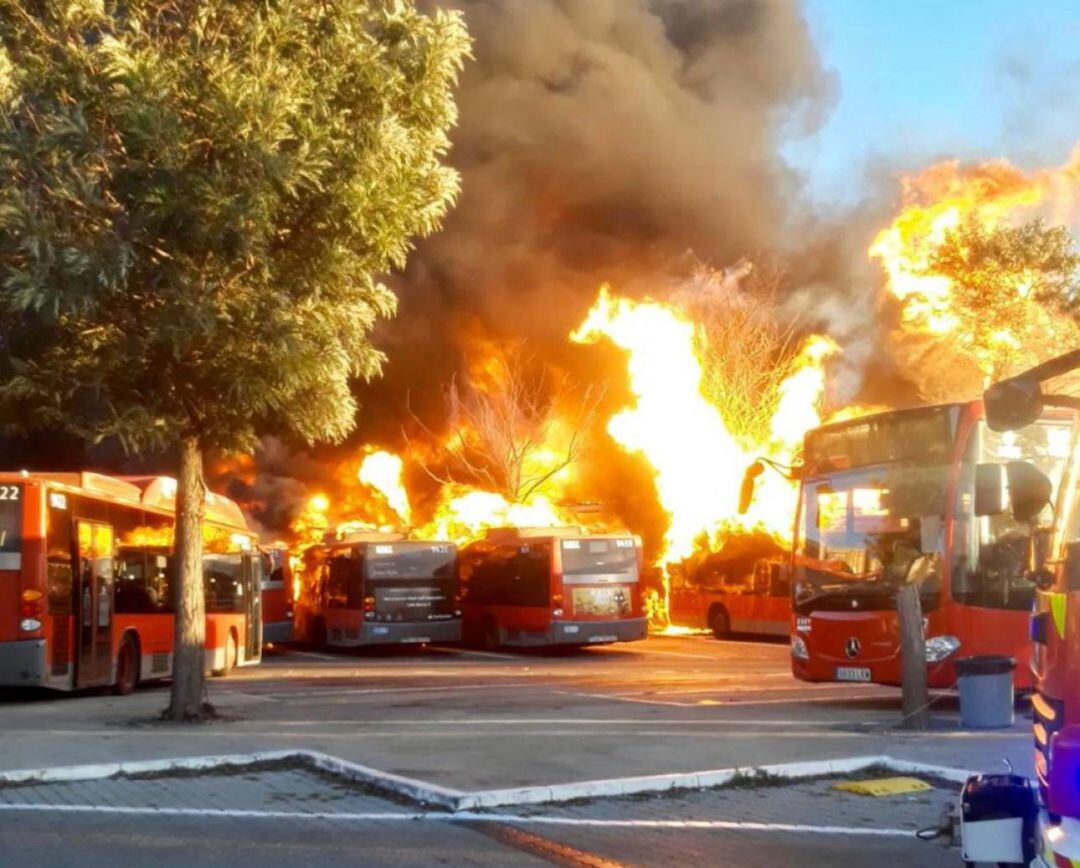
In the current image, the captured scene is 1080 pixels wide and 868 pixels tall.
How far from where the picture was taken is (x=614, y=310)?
44.2 meters

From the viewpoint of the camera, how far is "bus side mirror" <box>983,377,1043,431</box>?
5.67 m

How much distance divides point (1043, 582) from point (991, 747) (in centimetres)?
689

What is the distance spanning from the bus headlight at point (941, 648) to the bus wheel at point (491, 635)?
666 inches

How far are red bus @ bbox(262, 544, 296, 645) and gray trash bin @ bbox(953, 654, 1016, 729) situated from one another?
20237 millimetres

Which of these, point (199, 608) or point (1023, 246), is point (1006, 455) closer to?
point (199, 608)

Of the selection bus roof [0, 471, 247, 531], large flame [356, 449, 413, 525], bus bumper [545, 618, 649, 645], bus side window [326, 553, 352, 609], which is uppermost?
large flame [356, 449, 413, 525]

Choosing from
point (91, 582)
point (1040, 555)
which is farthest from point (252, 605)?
point (1040, 555)

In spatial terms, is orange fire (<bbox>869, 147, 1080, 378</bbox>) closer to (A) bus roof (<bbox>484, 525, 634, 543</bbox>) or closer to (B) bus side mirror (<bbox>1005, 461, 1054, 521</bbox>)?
(A) bus roof (<bbox>484, 525, 634, 543</bbox>)

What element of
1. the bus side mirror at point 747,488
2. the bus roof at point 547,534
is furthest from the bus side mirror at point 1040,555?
Result: the bus roof at point 547,534

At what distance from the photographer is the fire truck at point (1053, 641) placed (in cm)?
411

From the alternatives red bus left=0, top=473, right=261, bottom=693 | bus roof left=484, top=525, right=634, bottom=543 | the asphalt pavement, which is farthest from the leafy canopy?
bus roof left=484, top=525, right=634, bottom=543

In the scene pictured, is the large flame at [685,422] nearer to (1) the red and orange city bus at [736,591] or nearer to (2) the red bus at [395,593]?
(1) the red and orange city bus at [736,591]

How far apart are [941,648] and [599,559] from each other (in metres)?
14.4

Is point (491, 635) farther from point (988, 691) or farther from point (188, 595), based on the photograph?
point (988, 691)
